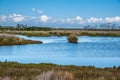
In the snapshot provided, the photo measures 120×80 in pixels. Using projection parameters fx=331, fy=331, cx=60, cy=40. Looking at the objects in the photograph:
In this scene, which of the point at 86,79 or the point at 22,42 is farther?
the point at 22,42

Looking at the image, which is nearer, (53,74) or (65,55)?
(53,74)

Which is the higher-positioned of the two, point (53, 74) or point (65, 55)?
point (53, 74)

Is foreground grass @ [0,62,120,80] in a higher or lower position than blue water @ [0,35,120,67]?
higher

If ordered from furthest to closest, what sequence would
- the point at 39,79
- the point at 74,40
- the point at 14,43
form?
1. the point at 74,40
2. the point at 14,43
3. the point at 39,79

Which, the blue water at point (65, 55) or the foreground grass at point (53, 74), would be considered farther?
the blue water at point (65, 55)

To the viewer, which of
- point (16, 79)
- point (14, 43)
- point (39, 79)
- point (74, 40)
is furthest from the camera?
point (74, 40)

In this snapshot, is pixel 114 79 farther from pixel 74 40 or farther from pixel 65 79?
pixel 74 40

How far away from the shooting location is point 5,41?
6644 centimetres

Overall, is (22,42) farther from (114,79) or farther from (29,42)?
(114,79)

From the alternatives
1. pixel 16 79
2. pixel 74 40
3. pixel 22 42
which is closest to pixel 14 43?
pixel 22 42

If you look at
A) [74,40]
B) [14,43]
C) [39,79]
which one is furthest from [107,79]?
[74,40]

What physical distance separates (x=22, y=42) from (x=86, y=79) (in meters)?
54.2

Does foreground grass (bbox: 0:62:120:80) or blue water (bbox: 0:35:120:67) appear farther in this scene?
blue water (bbox: 0:35:120:67)

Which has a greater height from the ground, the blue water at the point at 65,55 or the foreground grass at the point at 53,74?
the foreground grass at the point at 53,74
